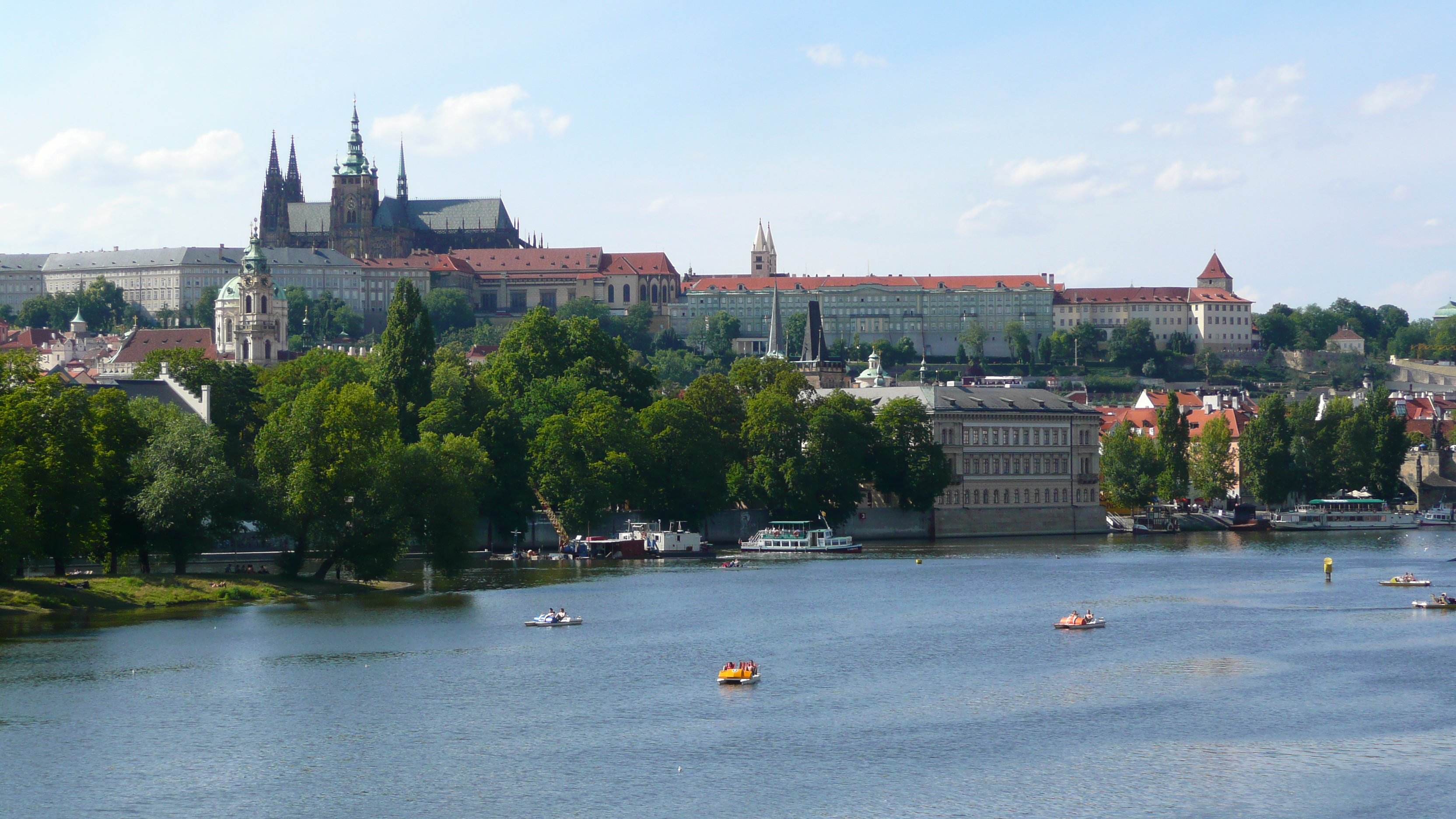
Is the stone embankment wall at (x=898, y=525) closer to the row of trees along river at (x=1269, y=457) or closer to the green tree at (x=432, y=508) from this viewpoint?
the row of trees along river at (x=1269, y=457)

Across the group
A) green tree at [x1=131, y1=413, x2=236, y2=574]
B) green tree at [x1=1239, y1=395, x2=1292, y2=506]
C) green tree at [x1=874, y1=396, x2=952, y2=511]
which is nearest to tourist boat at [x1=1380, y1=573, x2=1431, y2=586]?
green tree at [x1=874, y1=396, x2=952, y2=511]

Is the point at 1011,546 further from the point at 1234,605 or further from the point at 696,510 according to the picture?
the point at 1234,605

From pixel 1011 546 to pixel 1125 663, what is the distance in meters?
56.5

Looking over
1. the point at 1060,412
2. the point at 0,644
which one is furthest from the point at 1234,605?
the point at 1060,412

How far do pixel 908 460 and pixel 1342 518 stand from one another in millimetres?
33638

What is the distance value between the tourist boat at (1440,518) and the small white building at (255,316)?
334 ft

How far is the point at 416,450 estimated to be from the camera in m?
72.9

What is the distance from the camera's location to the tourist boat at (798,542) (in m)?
104

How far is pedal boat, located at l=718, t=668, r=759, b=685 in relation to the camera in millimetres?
50125

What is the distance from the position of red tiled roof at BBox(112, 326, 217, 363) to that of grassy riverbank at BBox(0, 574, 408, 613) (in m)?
116

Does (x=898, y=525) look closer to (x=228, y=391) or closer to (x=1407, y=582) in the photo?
(x=228, y=391)

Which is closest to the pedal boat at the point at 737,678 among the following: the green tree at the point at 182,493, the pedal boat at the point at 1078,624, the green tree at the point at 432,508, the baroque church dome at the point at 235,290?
the pedal boat at the point at 1078,624

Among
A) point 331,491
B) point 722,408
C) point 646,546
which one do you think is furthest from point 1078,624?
point 722,408

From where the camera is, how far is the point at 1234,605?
69.7 meters
